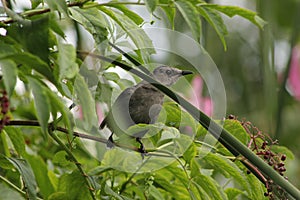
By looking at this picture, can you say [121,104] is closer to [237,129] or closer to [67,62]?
[237,129]

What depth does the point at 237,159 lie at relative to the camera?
38.7 inches

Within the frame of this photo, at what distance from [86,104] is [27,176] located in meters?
0.24

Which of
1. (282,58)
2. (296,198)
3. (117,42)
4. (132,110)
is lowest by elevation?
(282,58)

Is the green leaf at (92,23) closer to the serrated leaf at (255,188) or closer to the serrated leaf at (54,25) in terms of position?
the serrated leaf at (54,25)

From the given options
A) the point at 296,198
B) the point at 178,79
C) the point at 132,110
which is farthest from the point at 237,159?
the point at 178,79

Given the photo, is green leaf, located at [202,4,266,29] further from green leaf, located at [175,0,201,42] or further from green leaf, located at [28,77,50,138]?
green leaf, located at [28,77,50,138]

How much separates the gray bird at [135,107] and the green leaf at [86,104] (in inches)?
13.0

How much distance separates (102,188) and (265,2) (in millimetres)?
985

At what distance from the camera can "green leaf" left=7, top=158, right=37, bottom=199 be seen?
33.9 inches

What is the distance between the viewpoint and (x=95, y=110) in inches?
28.7

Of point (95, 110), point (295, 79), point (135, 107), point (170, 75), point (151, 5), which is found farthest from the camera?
point (295, 79)

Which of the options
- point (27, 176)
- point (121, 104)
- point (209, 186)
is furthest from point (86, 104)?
point (121, 104)

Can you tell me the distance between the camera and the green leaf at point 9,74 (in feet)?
2.02

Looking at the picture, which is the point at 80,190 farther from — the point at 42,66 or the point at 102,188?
the point at 42,66
